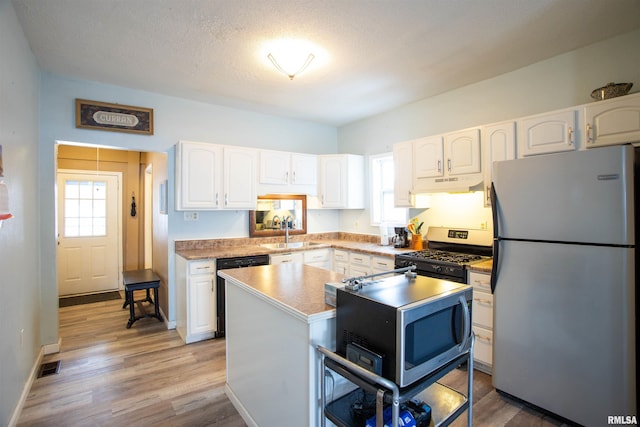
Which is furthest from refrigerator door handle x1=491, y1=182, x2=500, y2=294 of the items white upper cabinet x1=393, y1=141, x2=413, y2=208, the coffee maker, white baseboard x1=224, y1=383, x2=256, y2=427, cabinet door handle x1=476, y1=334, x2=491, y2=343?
white baseboard x1=224, y1=383, x2=256, y2=427

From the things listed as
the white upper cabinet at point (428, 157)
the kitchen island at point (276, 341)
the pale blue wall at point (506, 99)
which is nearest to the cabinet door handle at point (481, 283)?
the pale blue wall at point (506, 99)

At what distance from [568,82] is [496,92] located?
0.61m

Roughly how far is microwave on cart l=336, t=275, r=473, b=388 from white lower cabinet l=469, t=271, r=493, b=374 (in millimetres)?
1358

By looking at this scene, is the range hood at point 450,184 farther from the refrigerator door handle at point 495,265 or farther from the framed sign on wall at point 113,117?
the framed sign on wall at point 113,117

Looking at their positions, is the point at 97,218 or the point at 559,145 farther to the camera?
the point at 97,218

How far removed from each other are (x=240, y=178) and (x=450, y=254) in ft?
8.34

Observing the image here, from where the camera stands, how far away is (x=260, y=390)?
1.95 metres

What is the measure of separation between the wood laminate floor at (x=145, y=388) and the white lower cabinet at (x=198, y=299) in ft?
0.41

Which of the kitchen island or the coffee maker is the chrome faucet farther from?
the kitchen island

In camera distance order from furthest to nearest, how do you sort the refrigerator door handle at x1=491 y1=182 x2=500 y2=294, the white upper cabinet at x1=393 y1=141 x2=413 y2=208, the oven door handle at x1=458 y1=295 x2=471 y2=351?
the white upper cabinet at x1=393 y1=141 x2=413 y2=208
the refrigerator door handle at x1=491 y1=182 x2=500 y2=294
the oven door handle at x1=458 y1=295 x2=471 y2=351

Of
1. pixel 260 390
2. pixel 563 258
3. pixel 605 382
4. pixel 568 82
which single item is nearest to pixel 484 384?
pixel 605 382

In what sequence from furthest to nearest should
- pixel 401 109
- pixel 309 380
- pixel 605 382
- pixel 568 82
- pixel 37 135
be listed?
1. pixel 401 109
2. pixel 37 135
3. pixel 568 82
4. pixel 605 382
5. pixel 309 380

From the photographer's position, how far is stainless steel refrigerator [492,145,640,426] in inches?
73.9

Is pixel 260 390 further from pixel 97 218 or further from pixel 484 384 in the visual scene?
pixel 97 218
